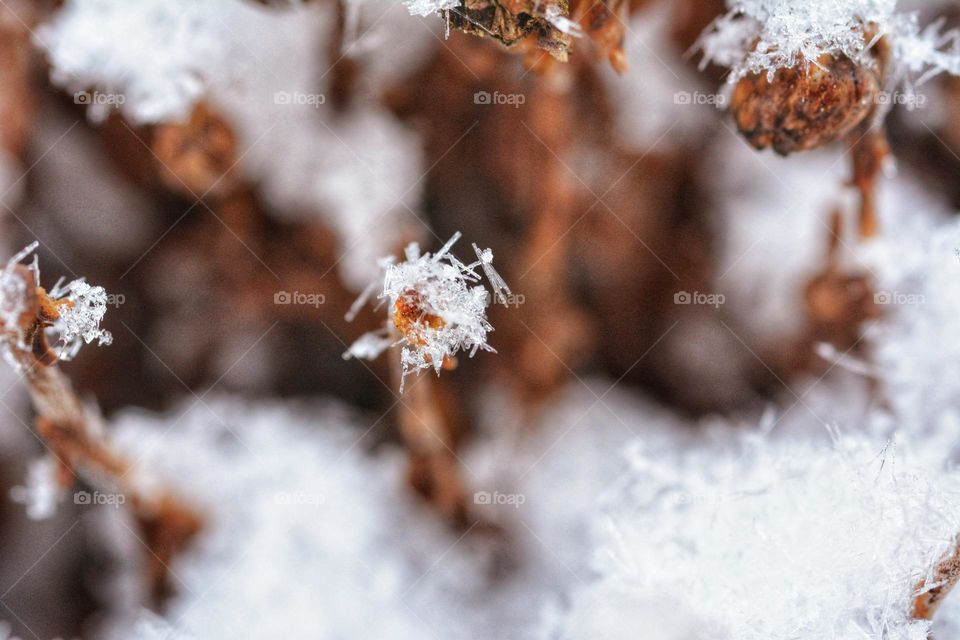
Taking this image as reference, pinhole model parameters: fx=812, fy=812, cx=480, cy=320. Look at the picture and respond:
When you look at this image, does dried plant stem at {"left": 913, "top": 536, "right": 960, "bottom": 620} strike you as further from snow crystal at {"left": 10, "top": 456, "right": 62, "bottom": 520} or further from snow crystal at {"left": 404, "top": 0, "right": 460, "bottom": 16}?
snow crystal at {"left": 10, "top": 456, "right": 62, "bottom": 520}

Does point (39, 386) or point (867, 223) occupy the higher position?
point (867, 223)

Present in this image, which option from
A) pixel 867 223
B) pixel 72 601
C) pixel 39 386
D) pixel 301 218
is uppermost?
pixel 867 223

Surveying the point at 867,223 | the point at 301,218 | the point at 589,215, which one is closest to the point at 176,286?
the point at 301,218

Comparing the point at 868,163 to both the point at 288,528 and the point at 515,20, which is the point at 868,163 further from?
the point at 288,528

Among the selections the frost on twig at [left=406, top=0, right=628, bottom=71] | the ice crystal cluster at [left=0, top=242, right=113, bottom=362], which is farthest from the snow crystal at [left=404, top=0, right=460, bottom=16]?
the ice crystal cluster at [left=0, top=242, right=113, bottom=362]

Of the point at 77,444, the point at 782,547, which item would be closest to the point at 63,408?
the point at 77,444

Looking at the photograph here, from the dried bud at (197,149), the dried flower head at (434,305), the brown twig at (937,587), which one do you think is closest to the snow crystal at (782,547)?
the brown twig at (937,587)

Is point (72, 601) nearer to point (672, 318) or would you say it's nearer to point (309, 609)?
point (309, 609)

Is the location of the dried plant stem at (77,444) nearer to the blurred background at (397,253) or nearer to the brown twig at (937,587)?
the blurred background at (397,253)
